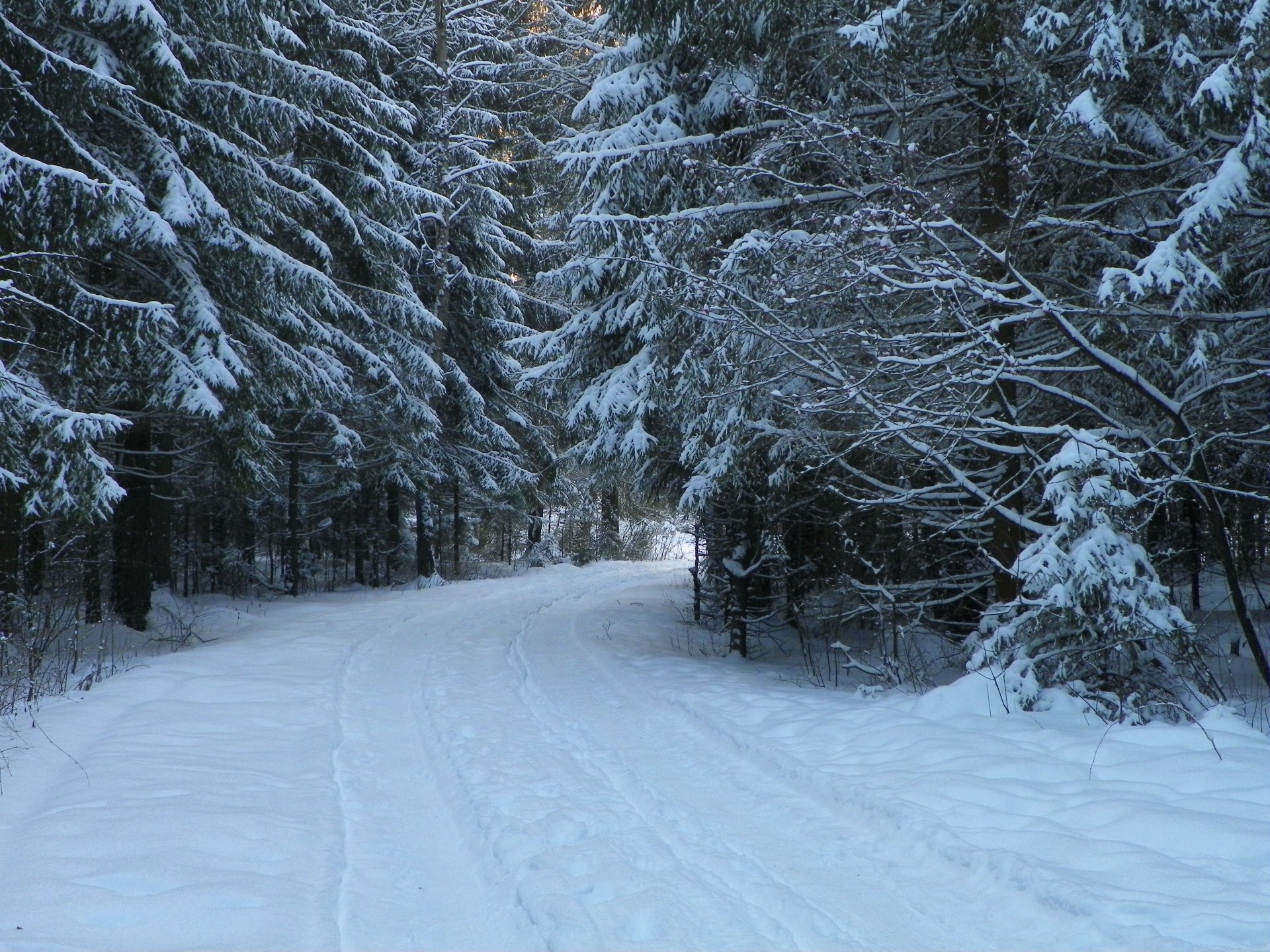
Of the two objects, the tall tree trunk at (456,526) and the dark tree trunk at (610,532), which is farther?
the dark tree trunk at (610,532)

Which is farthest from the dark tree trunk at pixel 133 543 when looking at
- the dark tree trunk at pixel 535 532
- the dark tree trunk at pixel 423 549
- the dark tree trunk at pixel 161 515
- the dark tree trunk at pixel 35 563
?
the dark tree trunk at pixel 535 532

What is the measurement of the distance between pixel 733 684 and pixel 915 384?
3635 mm

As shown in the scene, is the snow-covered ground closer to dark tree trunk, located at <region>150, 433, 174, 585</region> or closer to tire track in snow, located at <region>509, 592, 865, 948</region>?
tire track in snow, located at <region>509, 592, 865, 948</region>

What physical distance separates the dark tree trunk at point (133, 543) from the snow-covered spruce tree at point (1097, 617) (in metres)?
11.2

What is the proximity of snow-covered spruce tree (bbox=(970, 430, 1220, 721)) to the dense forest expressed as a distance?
3 cm

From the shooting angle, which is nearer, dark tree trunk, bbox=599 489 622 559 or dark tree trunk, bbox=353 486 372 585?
dark tree trunk, bbox=353 486 372 585

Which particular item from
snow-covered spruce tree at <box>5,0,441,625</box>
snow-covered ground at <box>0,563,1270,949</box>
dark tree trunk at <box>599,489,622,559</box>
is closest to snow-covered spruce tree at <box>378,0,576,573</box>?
snow-covered spruce tree at <box>5,0,441,625</box>

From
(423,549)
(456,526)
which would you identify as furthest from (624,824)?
(456,526)

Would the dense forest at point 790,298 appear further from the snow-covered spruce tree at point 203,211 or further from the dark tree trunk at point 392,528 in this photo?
the dark tree trunk at point 392,528

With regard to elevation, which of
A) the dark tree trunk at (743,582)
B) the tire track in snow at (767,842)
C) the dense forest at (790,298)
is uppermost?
the dense forest at (790,298)

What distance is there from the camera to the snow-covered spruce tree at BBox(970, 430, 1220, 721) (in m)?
5.42

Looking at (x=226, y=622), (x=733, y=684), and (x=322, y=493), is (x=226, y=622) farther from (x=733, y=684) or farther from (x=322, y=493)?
(x=733, y=684)

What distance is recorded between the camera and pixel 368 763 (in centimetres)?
587

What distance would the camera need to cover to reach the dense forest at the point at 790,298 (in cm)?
573
